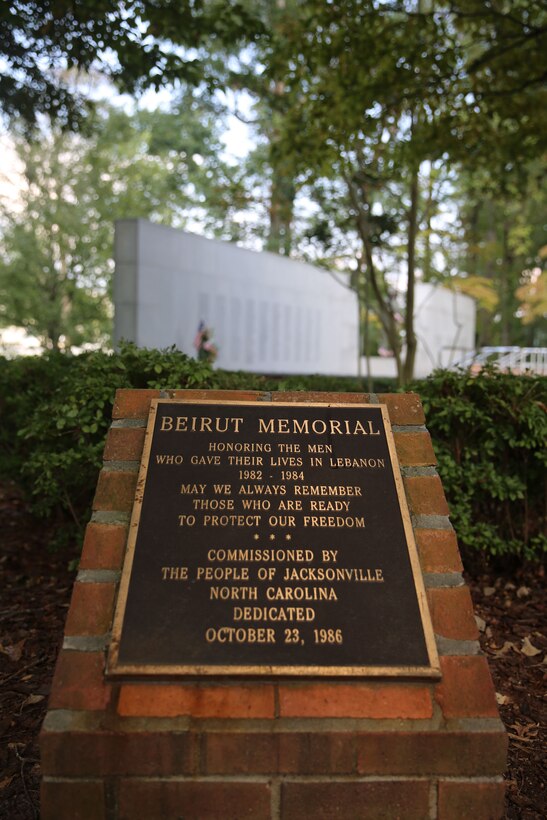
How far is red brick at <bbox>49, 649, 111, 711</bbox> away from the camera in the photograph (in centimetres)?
196

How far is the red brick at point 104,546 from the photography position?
2223 mm

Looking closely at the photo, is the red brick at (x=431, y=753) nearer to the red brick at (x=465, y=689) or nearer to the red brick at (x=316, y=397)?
the red brick at (x=465, y=689)

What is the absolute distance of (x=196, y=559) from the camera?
2.19 m

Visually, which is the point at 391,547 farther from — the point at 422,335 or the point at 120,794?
the point at 422,335

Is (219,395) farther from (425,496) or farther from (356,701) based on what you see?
(356,701)

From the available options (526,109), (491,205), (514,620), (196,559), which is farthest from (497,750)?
(491,205)

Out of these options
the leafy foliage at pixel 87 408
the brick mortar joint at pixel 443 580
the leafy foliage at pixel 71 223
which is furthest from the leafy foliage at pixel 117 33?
the leafy foliage at pixel 71 223

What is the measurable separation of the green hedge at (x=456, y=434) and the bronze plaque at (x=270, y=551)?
3.26ft

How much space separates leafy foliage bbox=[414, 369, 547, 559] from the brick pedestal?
1.75 meters

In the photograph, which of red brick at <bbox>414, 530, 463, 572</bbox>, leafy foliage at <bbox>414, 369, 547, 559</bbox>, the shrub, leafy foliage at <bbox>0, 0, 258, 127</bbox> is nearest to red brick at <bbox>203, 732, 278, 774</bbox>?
red brick at <bbox>414, 530, 463, 572</bbox>

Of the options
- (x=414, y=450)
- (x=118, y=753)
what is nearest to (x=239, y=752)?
(x=118, y=753)

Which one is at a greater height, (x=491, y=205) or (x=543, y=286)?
(x=491, y=205)

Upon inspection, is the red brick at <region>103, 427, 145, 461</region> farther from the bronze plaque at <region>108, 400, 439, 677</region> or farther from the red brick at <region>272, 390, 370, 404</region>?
the red brick at <region>272, 390, 370, 404</region>

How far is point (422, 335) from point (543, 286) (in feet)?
20.9
